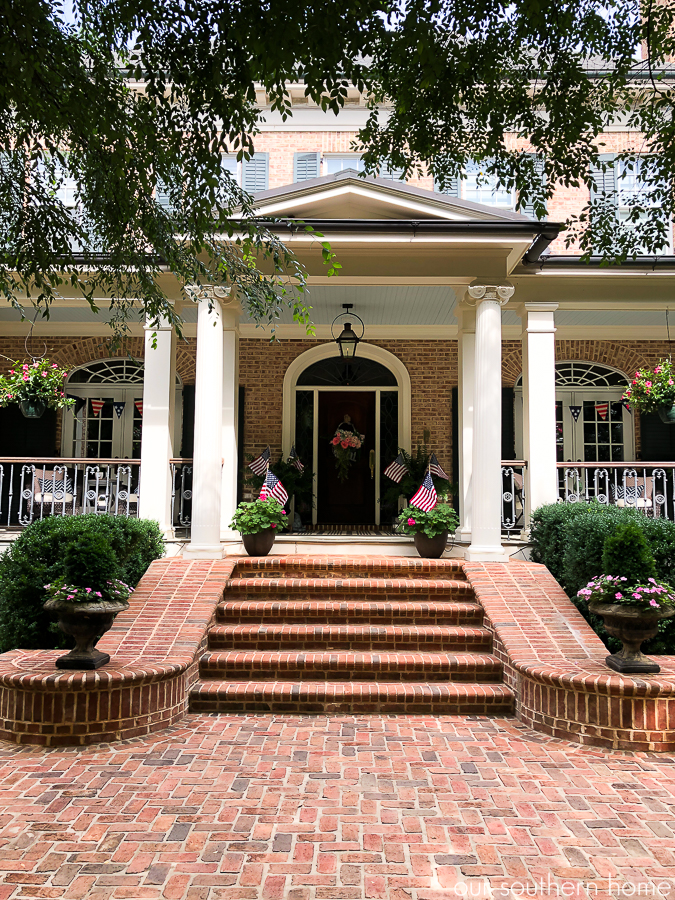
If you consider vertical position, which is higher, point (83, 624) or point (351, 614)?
point (83, 624)

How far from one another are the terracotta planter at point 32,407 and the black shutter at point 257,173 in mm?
5001

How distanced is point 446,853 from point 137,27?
14.4 feet

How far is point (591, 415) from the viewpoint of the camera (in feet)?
36.9

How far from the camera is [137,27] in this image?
143 inches

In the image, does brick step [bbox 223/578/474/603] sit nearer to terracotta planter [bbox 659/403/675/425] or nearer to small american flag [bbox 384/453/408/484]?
small american flag [bbox 384/453/408/484]

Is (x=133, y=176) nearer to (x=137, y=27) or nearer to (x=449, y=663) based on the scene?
(x=137, y=27)

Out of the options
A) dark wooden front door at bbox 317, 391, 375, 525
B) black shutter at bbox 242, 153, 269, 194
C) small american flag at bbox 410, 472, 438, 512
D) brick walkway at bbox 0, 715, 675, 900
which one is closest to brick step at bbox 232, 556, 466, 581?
small american flag at bbox 410, 472, 438, 512

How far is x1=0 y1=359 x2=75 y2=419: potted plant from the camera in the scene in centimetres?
871

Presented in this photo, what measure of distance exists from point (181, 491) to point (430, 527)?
10.2 feet

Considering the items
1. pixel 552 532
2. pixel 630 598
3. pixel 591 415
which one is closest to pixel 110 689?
pixel 630 598

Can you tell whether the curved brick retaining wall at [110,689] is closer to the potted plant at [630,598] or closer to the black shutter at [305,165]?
the potted plant at [630,598]

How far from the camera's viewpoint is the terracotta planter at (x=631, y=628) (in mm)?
4504

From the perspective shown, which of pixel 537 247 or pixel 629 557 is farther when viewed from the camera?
pixel 537 247

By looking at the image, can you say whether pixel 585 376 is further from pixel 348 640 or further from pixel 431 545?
pixel 348 640
